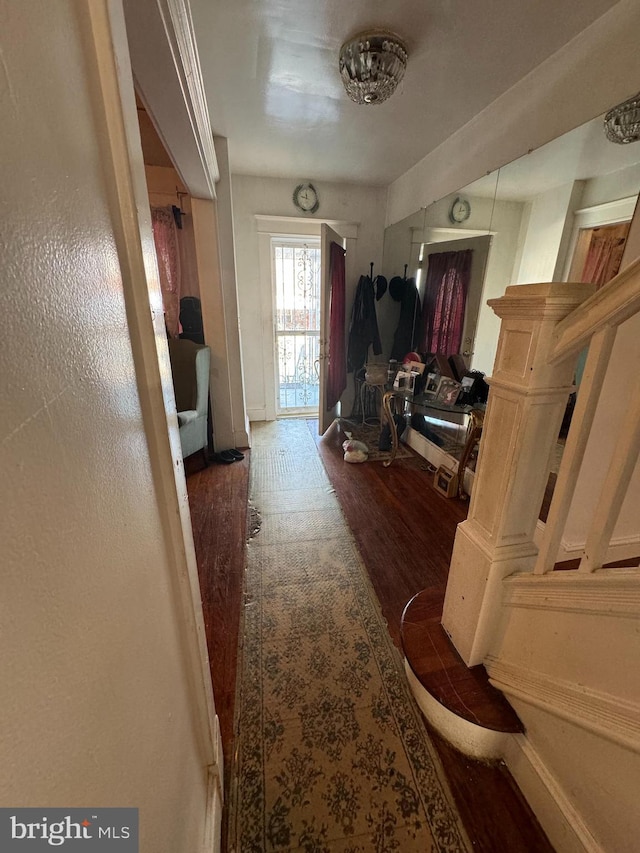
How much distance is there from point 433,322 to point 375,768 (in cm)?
283

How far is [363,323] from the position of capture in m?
3.63

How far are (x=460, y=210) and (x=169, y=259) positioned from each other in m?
2.47

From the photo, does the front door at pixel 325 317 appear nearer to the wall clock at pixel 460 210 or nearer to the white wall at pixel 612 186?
the wall clock at pixel 460 210

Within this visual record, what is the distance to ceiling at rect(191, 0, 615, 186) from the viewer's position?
139 centimetres

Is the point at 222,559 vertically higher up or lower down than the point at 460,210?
lower down

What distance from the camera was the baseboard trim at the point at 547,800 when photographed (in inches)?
33.5

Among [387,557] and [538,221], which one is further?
[387,557]

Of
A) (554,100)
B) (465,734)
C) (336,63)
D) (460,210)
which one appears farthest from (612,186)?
(465,734)

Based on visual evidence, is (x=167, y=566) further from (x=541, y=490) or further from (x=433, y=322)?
(x=433, y=322)

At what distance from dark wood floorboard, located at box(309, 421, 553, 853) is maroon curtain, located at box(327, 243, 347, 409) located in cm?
55

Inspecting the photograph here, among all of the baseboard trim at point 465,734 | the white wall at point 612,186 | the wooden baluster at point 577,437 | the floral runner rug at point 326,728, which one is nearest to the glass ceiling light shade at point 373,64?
the white wall at point 612,186

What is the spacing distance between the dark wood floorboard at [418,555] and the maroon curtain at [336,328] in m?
0.55

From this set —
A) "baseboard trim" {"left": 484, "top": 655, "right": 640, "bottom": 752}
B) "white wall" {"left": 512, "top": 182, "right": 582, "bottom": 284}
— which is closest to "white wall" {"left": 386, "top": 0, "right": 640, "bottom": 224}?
"white wall" {"left": 512, "top": 182, "right": 582, "bottom": 284}

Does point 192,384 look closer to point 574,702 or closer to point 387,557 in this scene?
point 387,557
